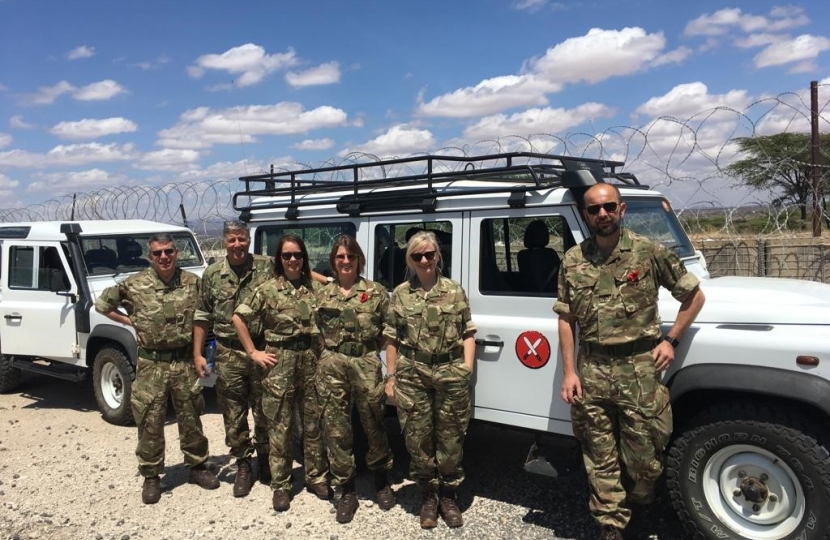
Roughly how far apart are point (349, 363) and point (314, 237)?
1.34 m

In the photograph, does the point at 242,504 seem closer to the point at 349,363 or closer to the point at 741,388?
the point at 349,363

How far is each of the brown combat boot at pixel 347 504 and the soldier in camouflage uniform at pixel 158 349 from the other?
4.17 ft

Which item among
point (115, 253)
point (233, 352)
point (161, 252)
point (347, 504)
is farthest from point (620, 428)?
point (115, 253)

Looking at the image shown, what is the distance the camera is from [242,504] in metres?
4.49

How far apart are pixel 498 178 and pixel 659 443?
6.58ft

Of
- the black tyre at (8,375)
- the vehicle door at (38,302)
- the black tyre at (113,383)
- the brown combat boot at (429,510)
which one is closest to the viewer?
the brown combat boot at (429,510)

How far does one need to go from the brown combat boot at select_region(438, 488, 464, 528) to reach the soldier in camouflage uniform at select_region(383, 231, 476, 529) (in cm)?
1

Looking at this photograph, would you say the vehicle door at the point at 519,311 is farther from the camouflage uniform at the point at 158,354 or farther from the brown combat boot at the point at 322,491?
the camouflage uniform at the point at 158,354

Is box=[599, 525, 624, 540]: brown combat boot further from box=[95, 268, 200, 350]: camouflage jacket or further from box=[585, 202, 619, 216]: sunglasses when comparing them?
box=[95, 268, 200, 350]: camouflage jacket

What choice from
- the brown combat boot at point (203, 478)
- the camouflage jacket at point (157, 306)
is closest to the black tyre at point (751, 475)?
the brown combat boot at point (203, 478)

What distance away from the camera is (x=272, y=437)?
14.3 feet

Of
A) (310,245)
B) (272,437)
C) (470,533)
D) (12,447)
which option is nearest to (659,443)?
(470,533)

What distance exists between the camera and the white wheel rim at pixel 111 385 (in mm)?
6551

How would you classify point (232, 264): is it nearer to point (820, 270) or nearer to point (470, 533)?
point (470, 533)
